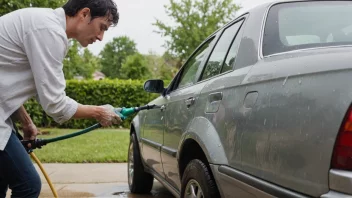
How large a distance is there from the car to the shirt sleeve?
0.91 meters

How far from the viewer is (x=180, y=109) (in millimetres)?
3150

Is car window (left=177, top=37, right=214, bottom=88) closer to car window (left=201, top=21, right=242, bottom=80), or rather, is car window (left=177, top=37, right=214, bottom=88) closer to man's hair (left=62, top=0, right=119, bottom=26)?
car window (left=201, top=21, right=242, bottom=80)

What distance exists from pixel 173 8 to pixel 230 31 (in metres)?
25.0

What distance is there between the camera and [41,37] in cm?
202

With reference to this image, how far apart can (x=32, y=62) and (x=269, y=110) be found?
119 centimetres

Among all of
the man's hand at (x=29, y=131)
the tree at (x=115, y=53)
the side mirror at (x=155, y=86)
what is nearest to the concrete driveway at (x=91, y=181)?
the side mirror at (x=155, y=86)

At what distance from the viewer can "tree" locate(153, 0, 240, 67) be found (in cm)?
2642

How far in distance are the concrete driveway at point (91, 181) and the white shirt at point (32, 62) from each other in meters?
2.93

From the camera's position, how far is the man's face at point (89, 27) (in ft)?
7.31

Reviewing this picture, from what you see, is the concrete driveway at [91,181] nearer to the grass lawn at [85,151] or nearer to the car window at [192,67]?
the grass lawn at [85,151]

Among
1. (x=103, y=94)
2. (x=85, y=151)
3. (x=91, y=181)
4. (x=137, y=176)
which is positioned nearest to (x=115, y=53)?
(x=103, y=94)

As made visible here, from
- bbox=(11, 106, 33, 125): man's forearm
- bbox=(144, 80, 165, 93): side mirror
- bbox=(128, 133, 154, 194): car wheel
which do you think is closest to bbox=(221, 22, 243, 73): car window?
bbox=(11, 106, 33, 125): man's forearm

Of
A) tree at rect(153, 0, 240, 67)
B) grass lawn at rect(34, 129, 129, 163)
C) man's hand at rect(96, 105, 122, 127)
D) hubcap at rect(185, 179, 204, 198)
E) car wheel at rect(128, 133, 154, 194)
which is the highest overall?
tree at rect(153, 0, 240, 67)

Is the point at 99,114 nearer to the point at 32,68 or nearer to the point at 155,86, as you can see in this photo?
the point at 32,68
